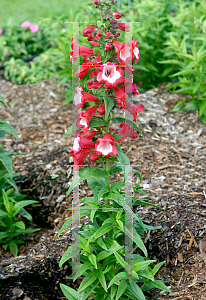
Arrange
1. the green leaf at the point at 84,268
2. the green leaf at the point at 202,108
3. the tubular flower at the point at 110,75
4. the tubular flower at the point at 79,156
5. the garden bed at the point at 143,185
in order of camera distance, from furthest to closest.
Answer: the green leaf at the point at 202,108, the garden bed at the point at 143,185, the green leaf at the point at 84,268, the tubular flower at the point at 79,156, the tubular flower at the point at 110,75

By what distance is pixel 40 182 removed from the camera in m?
3.70

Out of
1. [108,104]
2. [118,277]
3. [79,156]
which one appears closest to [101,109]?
[108,104]

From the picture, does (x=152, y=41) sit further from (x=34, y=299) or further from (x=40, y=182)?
(x=34, y=299)

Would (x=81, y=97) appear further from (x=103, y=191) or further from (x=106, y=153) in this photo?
(x=103, y=191)

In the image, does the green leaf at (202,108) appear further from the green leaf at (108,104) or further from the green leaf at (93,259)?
the green leaf at (93,259)

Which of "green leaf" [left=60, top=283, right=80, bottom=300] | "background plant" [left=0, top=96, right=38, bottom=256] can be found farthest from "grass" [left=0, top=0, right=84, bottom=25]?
"green leaf" [left=60, top=283, right=80, bottom=300]

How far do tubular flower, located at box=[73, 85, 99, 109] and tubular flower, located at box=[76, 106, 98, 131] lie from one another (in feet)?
0.16

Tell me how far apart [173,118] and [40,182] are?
6.38ft

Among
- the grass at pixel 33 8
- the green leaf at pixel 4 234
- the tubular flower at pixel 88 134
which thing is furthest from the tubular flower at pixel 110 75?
the grass at pixel 33 8

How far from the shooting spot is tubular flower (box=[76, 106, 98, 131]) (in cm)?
204

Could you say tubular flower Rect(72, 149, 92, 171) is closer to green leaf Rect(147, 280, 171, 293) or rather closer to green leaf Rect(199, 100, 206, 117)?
green leaf Rect(147, 280, 171, 293)

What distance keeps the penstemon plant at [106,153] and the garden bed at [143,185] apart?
422 mm

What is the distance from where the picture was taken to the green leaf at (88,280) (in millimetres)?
2212

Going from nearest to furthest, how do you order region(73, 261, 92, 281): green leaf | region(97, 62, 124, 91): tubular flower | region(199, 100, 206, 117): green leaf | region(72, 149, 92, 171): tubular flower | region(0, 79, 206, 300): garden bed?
region(97, 62, 124, 91): tubular flower, region(72, 149, 92, 171): tubular flower, region(73, 261, 92, 281): green leaf, region(0, 79, 206, 300): garden bed, region(199, 100, 206, 117): green leaf
